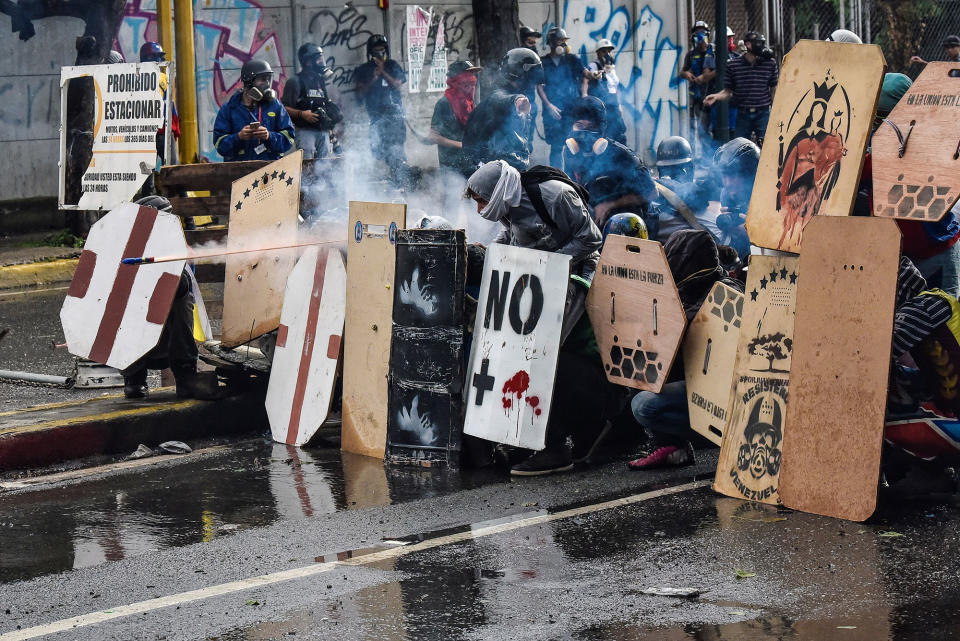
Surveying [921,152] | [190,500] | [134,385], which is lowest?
[190,500]

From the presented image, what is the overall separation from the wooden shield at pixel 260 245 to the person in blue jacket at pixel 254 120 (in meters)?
2.72

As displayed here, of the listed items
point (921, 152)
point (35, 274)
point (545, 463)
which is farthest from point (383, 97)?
point (921, 152)

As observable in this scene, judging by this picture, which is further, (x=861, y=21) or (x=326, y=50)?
(x=861, y=21)

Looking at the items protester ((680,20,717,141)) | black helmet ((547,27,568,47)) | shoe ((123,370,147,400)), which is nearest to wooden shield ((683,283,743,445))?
shoe ((123,370,147,400))

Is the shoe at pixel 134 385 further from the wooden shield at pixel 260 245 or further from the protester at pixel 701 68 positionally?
the protester at pixel 701 68

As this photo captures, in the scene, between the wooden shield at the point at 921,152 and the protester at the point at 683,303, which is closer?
the wooden shield at the point at 921,152

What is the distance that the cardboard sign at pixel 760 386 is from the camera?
17.9 feet

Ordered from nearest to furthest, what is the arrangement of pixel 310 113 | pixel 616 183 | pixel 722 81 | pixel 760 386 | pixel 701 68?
pixel 760 386 < pixel 616 183 < pixel 310 113 < pixel 722 81 < pixel 701 68

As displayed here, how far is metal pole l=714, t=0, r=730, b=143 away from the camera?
596 inches

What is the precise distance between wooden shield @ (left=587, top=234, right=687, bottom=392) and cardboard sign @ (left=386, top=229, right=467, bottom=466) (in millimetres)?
680

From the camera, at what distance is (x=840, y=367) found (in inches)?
204

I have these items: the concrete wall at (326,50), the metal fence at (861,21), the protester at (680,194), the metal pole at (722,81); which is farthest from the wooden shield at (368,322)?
the metal fence at (861,21)

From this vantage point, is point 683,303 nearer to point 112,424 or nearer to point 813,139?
point 813,139

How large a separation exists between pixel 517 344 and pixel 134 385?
2.64 m
